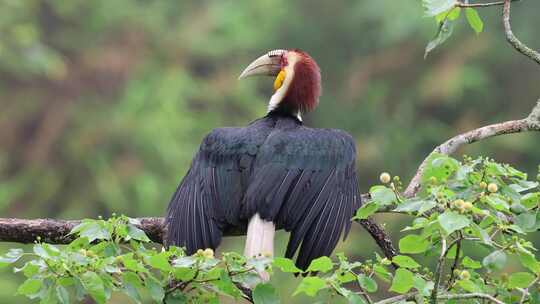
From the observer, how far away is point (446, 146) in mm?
4535

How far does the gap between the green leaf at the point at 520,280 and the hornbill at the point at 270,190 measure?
121cm

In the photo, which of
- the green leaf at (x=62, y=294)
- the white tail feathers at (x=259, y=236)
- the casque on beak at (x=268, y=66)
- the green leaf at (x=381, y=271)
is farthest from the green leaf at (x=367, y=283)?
the casque on beak at (x=268, y=66)

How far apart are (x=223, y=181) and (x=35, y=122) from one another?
9835 mm

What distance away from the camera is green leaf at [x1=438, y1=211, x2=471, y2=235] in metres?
3.03

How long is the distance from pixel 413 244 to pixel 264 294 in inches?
16.8

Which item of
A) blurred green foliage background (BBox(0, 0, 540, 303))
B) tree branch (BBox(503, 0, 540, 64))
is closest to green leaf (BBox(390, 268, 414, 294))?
tree branch (BBox(503, 0, 540, 64))

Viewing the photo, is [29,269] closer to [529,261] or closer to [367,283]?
[367,283]

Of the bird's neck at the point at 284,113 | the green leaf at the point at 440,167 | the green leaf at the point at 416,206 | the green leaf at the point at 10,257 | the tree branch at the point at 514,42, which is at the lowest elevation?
the green leaf at the point at 10,257

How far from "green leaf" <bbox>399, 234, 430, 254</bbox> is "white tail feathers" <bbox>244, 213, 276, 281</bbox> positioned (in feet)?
3.61

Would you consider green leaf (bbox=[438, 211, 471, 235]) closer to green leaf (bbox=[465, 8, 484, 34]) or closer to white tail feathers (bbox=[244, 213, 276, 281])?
green leaf (bbox=[465, 8, 484, 34])

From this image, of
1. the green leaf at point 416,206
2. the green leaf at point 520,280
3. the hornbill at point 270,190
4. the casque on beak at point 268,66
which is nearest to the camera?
the green leaf at point 416,206

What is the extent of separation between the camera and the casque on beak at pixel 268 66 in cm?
576

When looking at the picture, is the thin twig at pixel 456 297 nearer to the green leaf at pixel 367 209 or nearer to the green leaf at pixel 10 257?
the green leaf at pixel 367 209

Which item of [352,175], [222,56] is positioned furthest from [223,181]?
[222,56]
